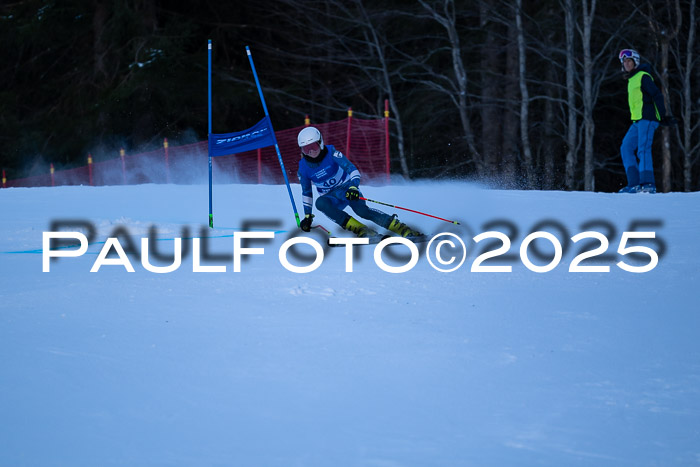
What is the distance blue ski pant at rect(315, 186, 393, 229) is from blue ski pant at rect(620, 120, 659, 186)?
3648mm

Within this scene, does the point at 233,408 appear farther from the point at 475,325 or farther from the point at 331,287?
the point at 331,287

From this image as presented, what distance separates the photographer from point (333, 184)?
344 inches

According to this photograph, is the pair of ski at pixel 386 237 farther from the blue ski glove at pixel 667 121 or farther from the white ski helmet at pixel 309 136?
the blue ski glove at pixel 667 121

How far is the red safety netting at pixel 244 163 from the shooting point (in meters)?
16.1

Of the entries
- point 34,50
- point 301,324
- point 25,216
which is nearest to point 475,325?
point 301,324

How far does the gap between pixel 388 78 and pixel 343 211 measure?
13936 mm

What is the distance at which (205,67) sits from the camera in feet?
81.4

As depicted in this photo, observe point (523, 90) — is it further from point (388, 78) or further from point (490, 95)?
point (388, 78)

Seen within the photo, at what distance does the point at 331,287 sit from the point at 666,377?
2518mm

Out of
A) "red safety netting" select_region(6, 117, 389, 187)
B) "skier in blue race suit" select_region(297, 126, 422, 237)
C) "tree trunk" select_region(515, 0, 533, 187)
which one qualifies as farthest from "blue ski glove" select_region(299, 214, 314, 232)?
"tree trunk" select_region(515, 0, 533, 187)

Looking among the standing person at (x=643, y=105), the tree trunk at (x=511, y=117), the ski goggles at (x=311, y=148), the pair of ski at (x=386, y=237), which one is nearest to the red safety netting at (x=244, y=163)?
the tree trunk at (x=511, y=117)

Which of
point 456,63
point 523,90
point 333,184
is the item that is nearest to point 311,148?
point 333,184

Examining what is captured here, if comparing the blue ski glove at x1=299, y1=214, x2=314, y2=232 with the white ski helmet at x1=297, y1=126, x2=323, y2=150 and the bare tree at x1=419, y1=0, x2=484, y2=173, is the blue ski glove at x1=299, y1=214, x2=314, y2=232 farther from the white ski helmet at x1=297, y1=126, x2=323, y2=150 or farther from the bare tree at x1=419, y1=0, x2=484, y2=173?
the bare tree at x1=419, y1=0, x2=484, y2=173

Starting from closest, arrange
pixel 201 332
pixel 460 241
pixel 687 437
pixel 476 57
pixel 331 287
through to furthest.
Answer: pixel 687 437
pixel 201 332
pixel 331 287
pixel 460 241
pixel 476 57
